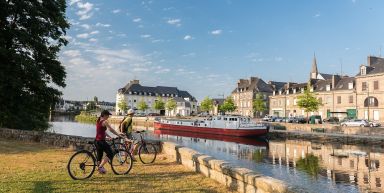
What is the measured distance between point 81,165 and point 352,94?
198 feet

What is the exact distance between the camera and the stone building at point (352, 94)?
54812mm

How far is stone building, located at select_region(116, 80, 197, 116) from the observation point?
119 metres

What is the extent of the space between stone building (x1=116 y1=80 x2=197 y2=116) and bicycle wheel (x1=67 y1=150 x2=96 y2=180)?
10826cm

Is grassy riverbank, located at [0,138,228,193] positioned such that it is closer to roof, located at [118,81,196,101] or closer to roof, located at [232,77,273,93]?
roof, located at [232,77,273,93]

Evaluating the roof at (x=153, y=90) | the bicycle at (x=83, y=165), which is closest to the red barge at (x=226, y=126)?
the bicycle at (x=83, y=165)

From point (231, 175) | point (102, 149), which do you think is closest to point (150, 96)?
point (102, 149)

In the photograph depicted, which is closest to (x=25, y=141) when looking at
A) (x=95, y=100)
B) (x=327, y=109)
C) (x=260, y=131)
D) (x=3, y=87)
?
(x=3, y=87)

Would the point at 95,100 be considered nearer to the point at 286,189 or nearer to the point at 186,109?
the point at 186,109

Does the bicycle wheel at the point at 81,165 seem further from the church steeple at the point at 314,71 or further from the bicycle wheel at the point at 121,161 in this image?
the church steeple at the point at 314,71

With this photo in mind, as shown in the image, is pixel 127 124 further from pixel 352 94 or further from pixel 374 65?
A: pixel 352 94

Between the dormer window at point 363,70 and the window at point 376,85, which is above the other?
the dormer window at point 363,70

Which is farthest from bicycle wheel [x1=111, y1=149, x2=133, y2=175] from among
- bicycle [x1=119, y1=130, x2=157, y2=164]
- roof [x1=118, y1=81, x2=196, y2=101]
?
roof [x1=118, y1=81, x2=196, y2=101]

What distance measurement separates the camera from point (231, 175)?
788cm

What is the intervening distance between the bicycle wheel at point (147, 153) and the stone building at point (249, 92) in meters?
77.5
